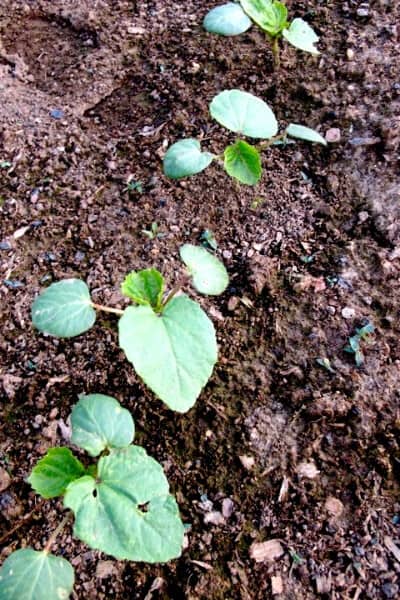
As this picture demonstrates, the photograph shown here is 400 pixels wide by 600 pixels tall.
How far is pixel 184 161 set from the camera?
5.14ft

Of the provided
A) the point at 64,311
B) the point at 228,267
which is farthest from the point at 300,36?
the point at 64,311

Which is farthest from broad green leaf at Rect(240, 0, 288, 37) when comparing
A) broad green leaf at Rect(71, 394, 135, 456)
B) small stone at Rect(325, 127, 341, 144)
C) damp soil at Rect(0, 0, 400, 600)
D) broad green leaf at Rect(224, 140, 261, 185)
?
broad green leaf at Rect(71, 394, 135, 456)

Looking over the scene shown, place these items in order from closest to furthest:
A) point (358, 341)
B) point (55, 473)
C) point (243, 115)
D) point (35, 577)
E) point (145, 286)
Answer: point (35, 577) < point (55, 473) < point (145, 286) < point (358, 341) < point (243, 115)

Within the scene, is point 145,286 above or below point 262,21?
below

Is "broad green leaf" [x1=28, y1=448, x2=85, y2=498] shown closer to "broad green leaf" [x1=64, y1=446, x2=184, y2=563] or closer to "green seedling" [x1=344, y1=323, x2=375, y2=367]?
"broad green leaf" [x1=64, y1=446, x2=184, y2=563]

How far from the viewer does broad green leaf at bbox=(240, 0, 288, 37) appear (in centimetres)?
188

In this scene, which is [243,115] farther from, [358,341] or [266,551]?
[266,551]

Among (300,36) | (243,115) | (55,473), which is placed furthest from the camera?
(300,36)

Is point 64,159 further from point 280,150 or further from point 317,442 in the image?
point 317,442

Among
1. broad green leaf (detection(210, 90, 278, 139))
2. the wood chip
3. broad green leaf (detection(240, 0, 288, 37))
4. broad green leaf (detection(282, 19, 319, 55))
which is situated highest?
broad green leaf (detection(240, 0, 288, 37))

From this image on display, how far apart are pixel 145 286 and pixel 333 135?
3.15ft

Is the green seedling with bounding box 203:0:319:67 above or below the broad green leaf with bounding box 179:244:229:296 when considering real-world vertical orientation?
above

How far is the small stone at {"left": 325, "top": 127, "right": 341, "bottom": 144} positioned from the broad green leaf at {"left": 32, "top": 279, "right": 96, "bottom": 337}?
1025 millimetres

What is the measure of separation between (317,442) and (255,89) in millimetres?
1265
